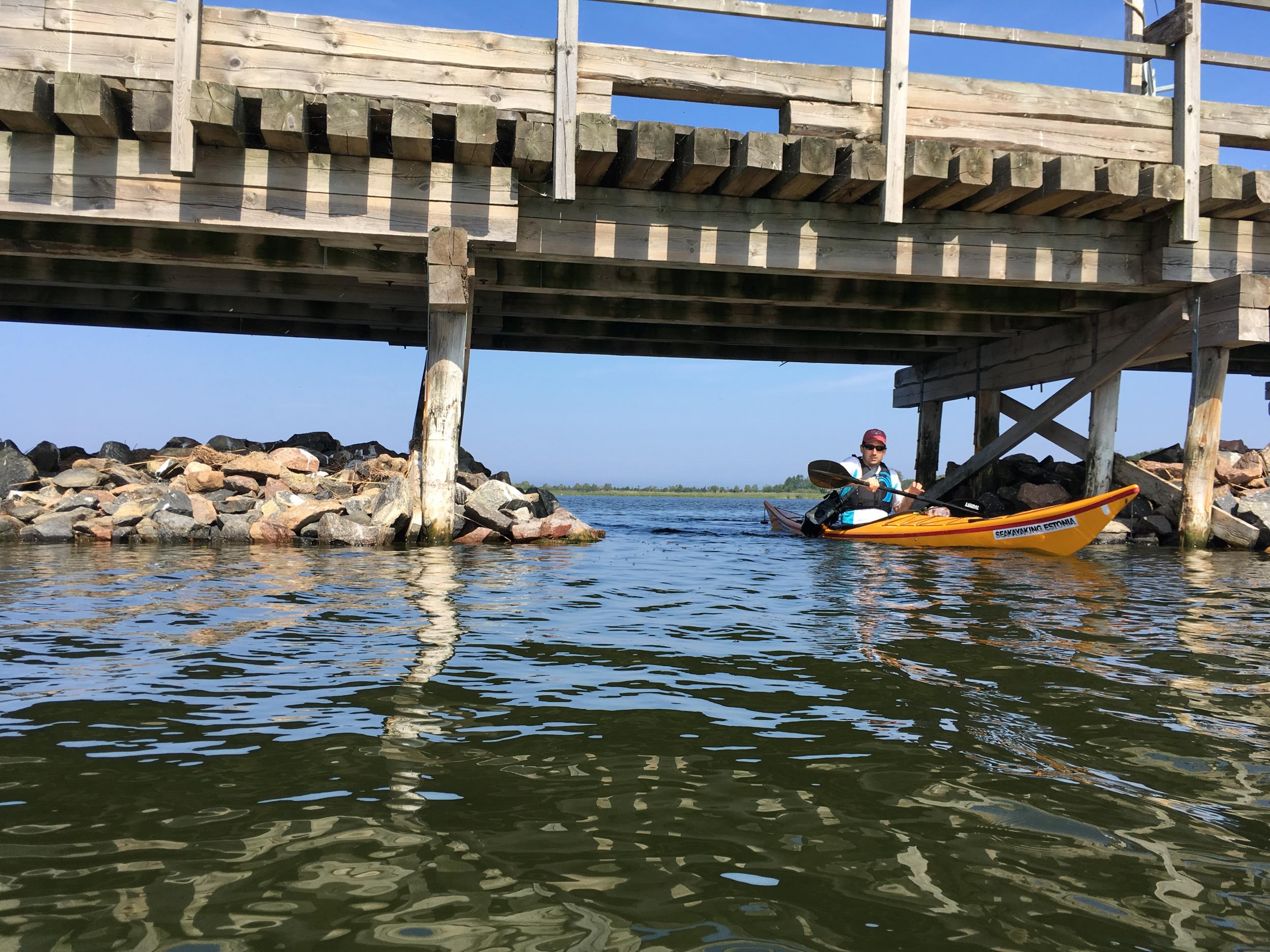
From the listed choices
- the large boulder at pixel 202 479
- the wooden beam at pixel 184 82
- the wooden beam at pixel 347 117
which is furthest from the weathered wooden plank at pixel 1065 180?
the large boulder at pixel 202 479

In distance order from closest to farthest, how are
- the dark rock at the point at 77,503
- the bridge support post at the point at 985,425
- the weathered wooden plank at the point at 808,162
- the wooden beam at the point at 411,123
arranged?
the wooden beam at the point at 411,123 → the weathered wooden plank at the point at 808,162 → the dark rock at the point at 77,503 → the bridge support post at the point at 985,425

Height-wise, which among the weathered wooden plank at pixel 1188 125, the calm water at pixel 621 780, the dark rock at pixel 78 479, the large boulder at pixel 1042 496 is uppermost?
the weathered wooden plank at pixel 1188 125

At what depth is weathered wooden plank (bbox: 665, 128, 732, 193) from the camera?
8781mm

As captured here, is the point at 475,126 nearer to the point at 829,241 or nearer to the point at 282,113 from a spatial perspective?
the point at 282,113

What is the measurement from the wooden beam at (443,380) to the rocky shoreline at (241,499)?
0.47 m

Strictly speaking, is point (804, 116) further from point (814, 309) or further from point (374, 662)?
point (374, 662)

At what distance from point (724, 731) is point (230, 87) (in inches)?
299

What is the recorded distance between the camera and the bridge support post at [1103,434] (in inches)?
508

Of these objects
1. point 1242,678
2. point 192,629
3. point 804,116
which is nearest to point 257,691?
point 192,629

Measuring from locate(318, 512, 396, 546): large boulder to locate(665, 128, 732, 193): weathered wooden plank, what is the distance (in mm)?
4734

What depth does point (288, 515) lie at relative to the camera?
993cm

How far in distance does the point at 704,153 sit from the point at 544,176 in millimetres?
1707

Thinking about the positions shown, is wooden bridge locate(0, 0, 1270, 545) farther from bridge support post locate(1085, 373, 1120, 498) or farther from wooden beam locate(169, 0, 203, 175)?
bridge support post locate(1085, 373, 1120, 498)

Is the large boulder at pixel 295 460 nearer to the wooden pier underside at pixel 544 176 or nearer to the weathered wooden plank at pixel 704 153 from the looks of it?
the wooden pier underside at pixel 544 176
